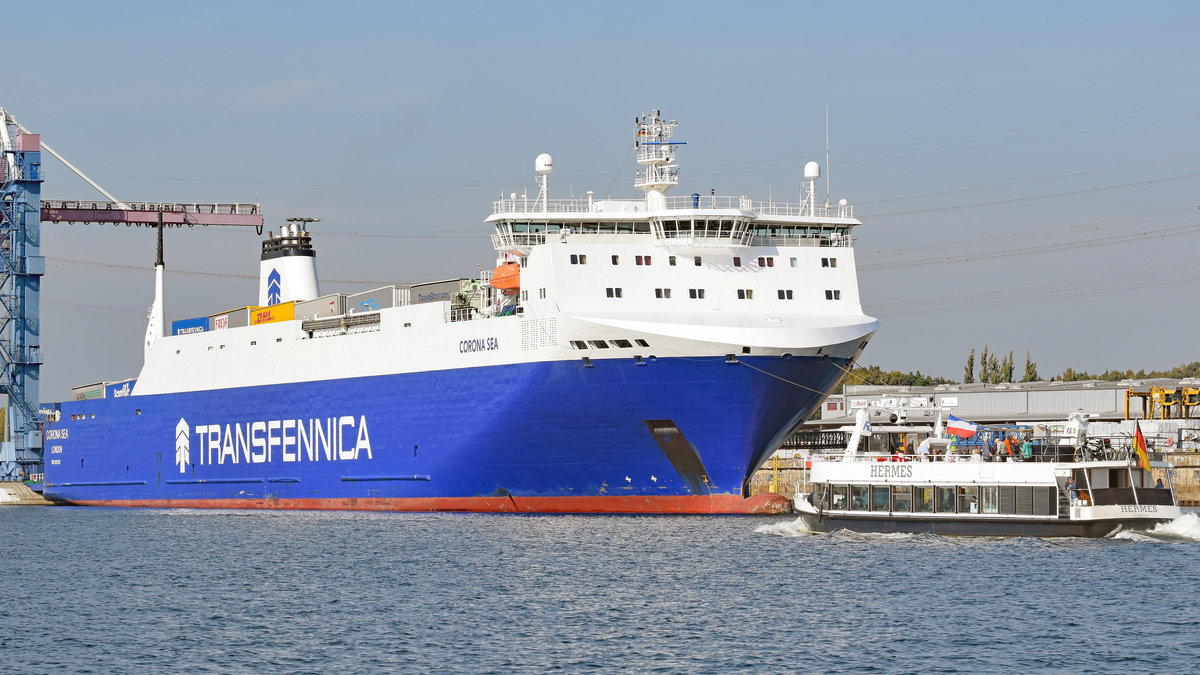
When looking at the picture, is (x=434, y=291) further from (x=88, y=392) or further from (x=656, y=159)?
(x=88, y=392)

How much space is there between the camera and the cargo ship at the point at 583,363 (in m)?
45.0

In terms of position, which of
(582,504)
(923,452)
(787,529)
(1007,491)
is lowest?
(787,529)

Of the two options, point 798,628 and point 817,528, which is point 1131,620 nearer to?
point 798,628

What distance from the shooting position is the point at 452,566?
35750 millimetres

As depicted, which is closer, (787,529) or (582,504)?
(787,529)

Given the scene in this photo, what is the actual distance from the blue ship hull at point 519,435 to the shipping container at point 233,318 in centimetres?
307

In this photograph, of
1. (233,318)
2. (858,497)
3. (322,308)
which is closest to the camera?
(858,497)

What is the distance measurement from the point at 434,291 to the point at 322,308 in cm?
634

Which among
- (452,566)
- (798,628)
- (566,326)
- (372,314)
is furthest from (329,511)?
(798,628)

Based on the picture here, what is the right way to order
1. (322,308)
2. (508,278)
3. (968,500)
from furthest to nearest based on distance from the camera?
(322,308), (508,278), (968,500)

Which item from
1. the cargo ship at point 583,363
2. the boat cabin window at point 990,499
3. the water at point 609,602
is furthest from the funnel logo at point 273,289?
the boat cabin window at point 990,499

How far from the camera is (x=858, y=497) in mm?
39844

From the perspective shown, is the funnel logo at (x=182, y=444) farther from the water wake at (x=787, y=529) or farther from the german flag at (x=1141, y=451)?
the german flag at (x=1141, y=451)

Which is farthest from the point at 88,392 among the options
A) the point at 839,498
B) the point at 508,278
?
the point at 839,498
